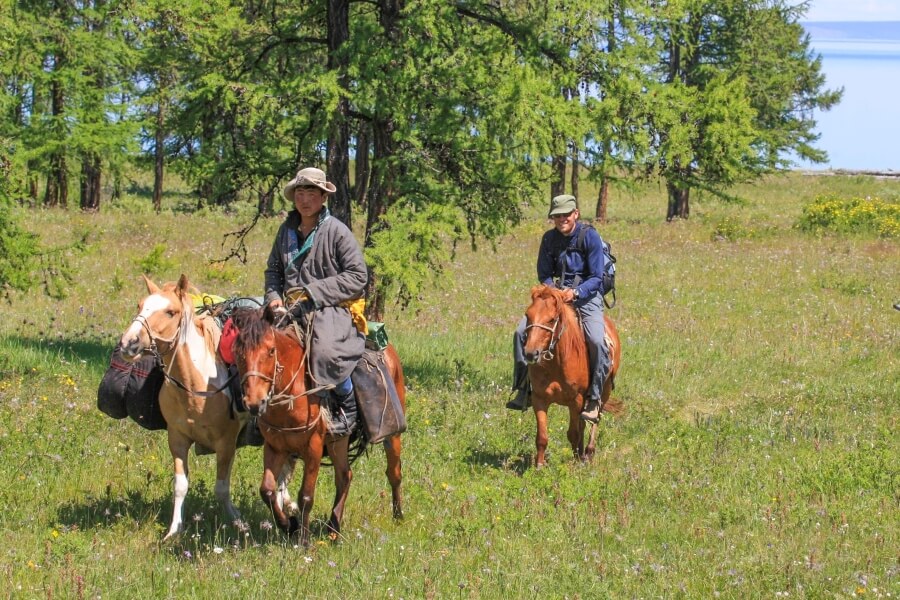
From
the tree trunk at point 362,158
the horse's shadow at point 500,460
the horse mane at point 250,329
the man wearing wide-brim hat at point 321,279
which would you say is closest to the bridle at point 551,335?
the horse's shadow at point 500,460

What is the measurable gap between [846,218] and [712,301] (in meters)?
13.5

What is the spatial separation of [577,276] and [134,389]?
4745mm

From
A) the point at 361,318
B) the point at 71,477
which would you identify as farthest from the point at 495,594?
the point at 71,477

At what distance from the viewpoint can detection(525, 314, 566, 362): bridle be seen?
10.3 meters

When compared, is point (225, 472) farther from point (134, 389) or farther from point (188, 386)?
point (134, 389)

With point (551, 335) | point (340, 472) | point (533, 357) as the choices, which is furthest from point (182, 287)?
point (551, 335)

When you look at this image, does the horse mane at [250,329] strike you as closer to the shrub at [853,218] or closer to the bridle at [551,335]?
the bridle at [551,335]

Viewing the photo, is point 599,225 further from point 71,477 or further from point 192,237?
point 71,477

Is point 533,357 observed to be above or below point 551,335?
below

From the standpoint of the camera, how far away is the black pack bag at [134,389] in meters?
8.95

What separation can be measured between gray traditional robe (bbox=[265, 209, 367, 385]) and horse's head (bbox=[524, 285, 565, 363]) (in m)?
2.15

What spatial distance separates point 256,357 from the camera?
754cm

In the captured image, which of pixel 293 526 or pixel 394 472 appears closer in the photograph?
pixel 293 526

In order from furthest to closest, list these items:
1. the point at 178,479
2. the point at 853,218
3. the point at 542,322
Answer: the point at 853,218, the point at 542,322, the point at 178,479
